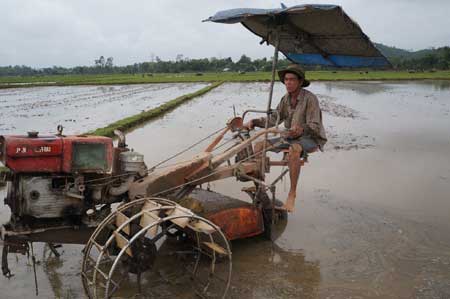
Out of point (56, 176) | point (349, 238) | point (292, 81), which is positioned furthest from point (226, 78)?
point (56, 176)

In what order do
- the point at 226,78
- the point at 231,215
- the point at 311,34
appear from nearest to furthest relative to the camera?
the point at 231,215, the point at 311,34, the point at 226,78

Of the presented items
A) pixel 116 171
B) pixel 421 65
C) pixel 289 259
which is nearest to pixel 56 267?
pixel 116 171

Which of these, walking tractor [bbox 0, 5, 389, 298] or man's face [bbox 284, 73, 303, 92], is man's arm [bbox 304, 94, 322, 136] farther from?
walking tractor [bbox 0, 5, 389, 298]

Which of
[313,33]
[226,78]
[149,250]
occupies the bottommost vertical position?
[149,250]

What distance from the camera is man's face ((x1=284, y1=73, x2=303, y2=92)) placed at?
17.0 ft

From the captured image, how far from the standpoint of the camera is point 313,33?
5.31 m

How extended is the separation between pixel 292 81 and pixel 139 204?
2.45 meters

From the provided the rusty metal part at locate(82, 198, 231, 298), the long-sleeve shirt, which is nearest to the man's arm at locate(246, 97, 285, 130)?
the long-sleeve shirt

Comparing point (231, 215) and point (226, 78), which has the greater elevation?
point (226, 78)

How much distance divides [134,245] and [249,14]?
266cm

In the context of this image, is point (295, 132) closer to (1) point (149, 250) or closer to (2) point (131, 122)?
(1) point (149, 250)

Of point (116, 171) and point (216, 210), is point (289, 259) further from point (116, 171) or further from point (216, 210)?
point (116, 171)

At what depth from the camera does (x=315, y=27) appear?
16.4ft

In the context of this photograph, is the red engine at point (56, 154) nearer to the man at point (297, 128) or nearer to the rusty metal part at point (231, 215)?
the rusty metal part at point (231, 215)
